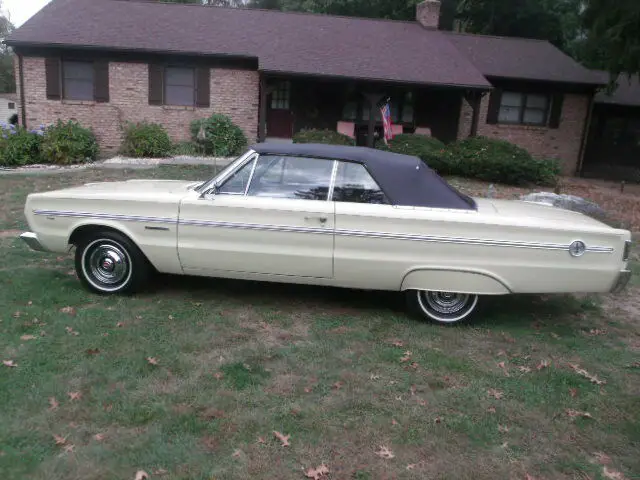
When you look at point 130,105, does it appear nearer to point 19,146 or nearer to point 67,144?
point 67,144

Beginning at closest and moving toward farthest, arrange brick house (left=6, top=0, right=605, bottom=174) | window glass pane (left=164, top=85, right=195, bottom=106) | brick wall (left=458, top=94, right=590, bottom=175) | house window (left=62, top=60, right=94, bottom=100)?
brick house (left=6, top=0, right=605, bottom=174)
house window (left=62, top=60, right=94, bottom=100)
window glass pane (left=164, top=85, right=195, bottom=106)
brick wall (left=458, top=94, right=590, bottom=175)

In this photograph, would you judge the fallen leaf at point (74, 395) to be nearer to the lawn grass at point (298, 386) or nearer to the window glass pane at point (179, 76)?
the lawn grass at point (298, 386)

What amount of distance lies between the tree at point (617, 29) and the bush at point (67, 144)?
46.9 ft

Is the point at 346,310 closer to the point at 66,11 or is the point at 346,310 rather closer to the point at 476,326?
the point at 476,326

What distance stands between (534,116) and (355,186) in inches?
698

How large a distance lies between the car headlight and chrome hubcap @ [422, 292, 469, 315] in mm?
999

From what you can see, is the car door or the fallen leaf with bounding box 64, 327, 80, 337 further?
the car door

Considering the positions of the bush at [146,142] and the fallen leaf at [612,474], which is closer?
the fallen leaf at [612,474]

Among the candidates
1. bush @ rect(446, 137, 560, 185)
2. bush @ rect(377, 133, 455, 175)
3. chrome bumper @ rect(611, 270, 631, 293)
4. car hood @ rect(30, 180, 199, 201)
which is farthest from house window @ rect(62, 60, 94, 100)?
chrome bumper @ rect(611, 270, 631, 293)

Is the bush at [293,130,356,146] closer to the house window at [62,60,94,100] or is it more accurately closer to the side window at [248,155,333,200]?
the house window at [62,60,94,100]

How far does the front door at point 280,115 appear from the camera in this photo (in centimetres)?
1934

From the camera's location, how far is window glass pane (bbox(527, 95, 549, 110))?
2024 cm

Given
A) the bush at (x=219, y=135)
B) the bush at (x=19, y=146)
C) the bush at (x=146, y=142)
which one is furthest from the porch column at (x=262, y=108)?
the bush at (x=19, y=146)

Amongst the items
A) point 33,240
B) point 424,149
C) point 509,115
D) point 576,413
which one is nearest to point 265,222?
point 33,240
